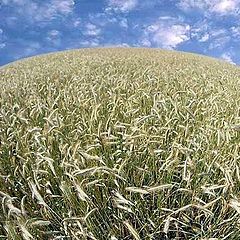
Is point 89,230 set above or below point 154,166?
below

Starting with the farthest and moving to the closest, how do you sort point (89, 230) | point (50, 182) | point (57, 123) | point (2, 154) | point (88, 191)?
1. point (2, 154)
2. point (57, 123)
3. point (50, 182)
4. point (88, 191)
5. point (89, 230)

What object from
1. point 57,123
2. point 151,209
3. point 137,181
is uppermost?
point 57,123

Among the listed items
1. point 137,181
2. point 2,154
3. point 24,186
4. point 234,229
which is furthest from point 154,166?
point 2,154

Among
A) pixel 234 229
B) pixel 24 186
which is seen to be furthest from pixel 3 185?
pixel 234 229

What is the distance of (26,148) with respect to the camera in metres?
3.41

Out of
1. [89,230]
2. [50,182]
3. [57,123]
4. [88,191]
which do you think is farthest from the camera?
[57,123]

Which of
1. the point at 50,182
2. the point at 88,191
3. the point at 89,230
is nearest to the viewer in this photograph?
the point at 89,230

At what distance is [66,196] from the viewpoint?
8.72 ft

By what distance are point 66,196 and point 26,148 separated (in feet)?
2.86

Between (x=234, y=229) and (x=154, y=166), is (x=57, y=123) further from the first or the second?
(x=234, y=229)

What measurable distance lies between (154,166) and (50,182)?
0.71 m

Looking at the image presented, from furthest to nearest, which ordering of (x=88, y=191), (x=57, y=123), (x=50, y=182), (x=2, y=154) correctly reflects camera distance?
(x=2, y=154) → (x=57, y=123) → (x=50, y=182) → (x=88, y=191)

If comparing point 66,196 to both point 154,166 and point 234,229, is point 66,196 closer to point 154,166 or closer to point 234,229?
point 154,166

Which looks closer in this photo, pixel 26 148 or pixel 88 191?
pixel 88 191
